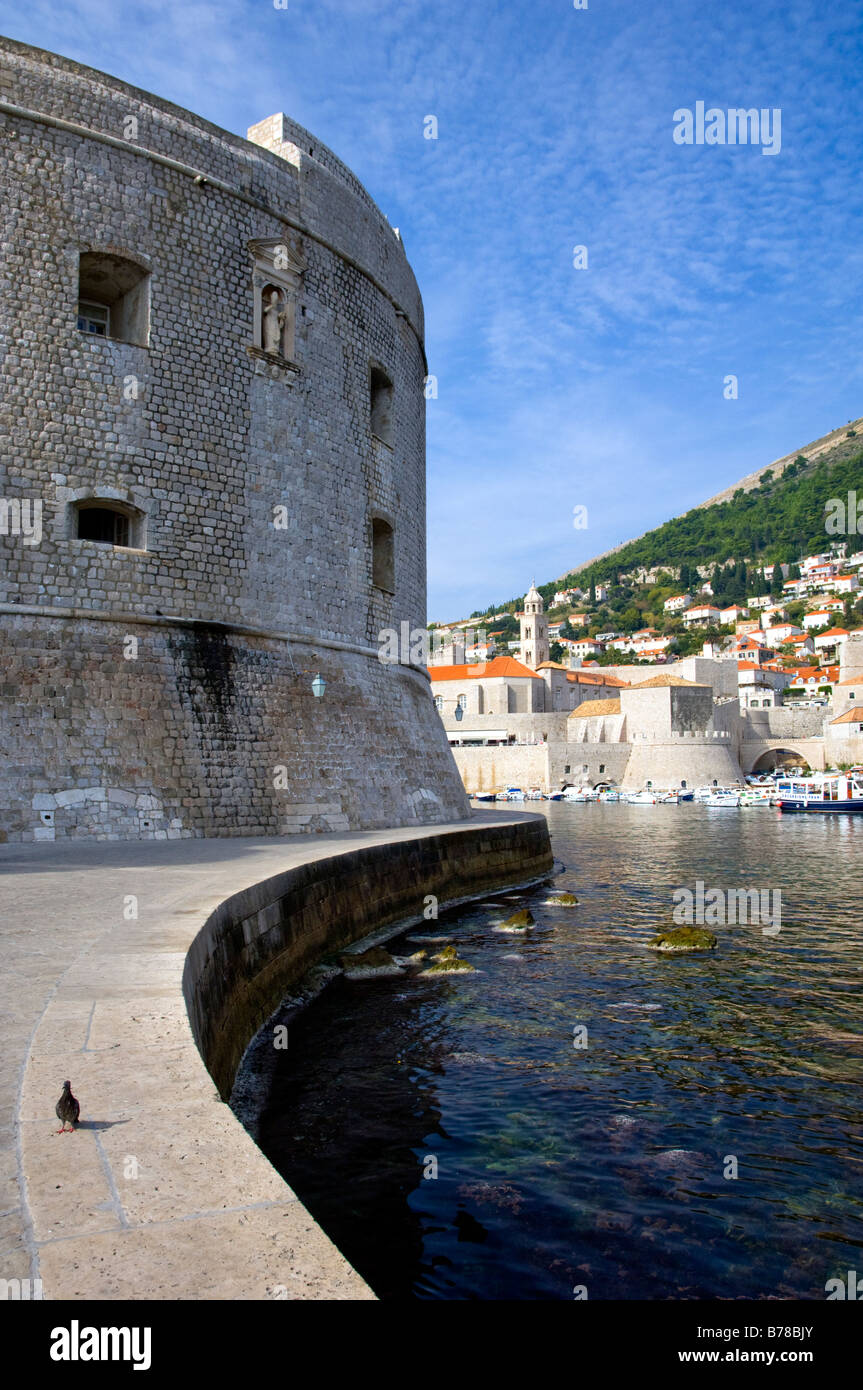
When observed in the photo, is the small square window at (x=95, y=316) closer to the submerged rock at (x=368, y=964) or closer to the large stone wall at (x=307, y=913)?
the large stone wall at (x=307, y=913)

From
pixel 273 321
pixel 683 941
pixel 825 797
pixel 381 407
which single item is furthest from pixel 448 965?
pixel 825 797

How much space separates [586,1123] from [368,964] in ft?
12.5

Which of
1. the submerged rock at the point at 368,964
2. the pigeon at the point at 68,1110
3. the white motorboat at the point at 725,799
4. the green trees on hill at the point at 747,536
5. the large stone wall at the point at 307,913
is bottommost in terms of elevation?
the white motorboat at the point at 725,799

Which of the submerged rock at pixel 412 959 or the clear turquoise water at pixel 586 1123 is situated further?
the submerged rock at pixel 412 959

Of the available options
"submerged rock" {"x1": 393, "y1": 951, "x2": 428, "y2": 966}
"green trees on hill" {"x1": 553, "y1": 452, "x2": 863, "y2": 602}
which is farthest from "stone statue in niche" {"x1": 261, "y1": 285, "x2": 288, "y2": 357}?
"green trees on hill" {"x1": 553, "y1": 452, "x2": 863, "y2": 602}

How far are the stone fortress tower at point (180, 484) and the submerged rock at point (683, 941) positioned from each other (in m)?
4.59

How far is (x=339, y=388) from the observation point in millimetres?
15148

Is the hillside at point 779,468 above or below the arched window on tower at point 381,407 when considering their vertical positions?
above

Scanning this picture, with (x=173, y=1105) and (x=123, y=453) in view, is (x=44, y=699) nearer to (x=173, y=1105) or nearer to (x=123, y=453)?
(x=123, y=453)

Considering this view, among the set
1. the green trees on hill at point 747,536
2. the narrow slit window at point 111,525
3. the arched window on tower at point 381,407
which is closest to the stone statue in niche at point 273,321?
the arched window on tower at point 381,407

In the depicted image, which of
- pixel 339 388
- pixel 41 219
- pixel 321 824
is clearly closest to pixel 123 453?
pixel 41 219

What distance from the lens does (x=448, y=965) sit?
9461mm

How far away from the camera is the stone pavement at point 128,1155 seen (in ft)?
6.63

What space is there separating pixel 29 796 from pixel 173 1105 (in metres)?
8.24
